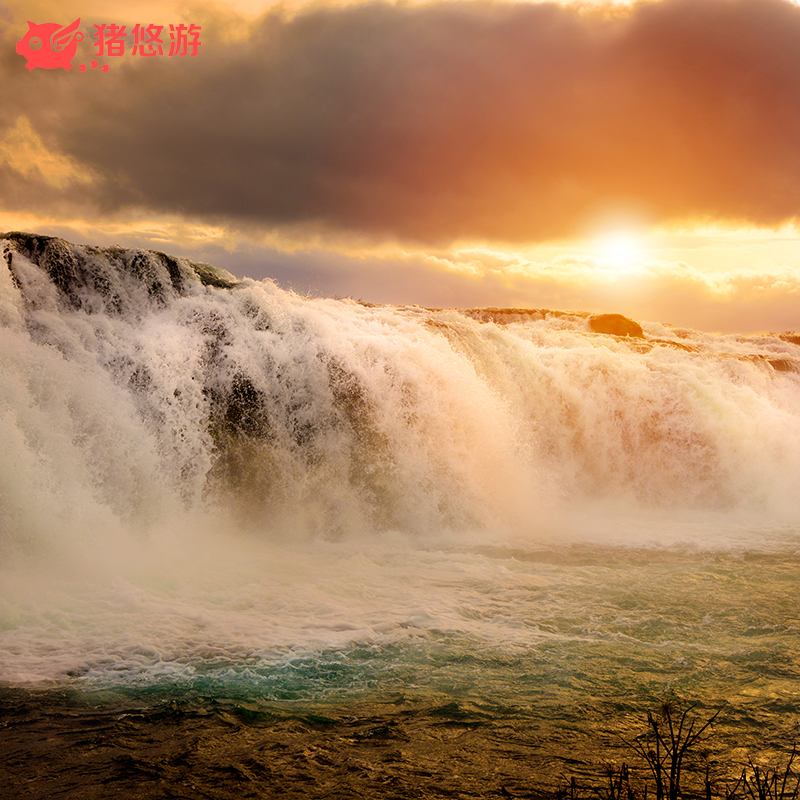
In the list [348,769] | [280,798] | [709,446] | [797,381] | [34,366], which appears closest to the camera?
[280,798]

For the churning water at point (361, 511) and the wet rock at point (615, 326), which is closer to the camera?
the churning water at point (361, 511)

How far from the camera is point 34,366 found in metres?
9.17

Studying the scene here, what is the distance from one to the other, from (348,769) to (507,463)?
9.95 m

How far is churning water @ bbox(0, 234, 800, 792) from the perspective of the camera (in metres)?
6.01

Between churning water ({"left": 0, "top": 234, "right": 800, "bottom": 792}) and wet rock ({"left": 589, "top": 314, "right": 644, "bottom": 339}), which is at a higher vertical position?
wet rock ({"left": 589, "top": 314, "right": 644, "bottom": 339})

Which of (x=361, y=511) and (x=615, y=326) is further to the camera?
(x=615, y=326)

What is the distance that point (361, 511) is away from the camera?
38.7ft

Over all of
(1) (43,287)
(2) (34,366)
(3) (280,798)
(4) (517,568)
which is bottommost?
(3) (280,798)

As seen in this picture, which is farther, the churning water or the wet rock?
the wet rock

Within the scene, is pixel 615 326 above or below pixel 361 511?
above

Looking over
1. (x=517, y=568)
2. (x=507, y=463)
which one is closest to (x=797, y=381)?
(x=507, y=463)

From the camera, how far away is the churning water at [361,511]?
6.01m

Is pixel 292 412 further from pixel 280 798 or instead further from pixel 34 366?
pixel 280 798

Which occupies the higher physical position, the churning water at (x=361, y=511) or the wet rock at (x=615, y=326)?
the wet rock at (x=615, y=326)
